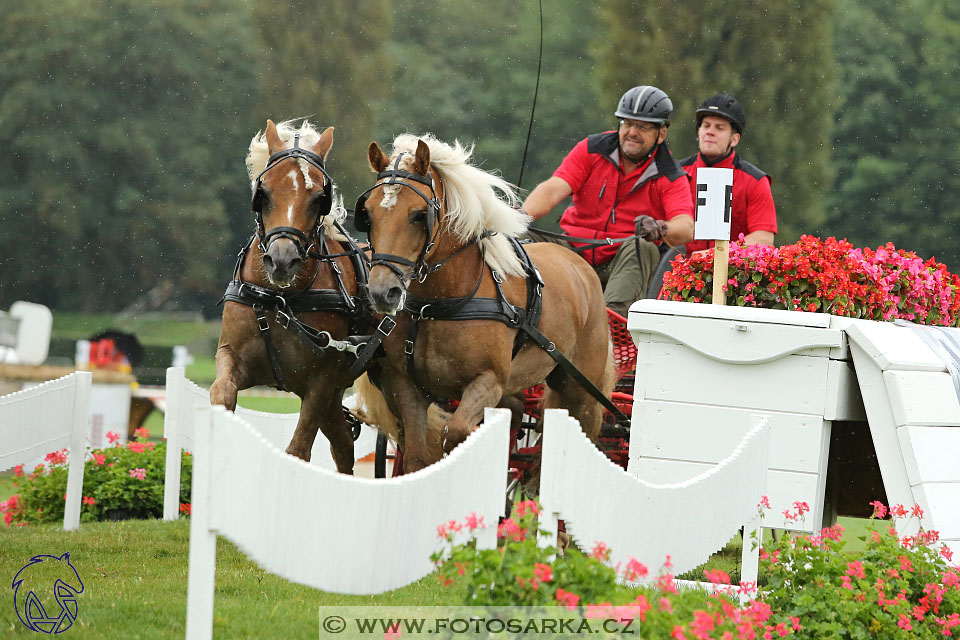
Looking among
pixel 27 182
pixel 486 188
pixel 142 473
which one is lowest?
pixel 142 473

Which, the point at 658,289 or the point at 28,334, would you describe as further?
the point at 28,334

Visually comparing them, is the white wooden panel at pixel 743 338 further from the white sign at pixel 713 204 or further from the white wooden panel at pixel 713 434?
the white sign at pixel 713 204

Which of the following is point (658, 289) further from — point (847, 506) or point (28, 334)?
point (28, 334)

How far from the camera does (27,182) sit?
31.6 m

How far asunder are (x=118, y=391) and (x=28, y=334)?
8.32m

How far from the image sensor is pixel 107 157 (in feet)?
108

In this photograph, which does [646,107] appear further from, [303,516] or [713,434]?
[303,516]

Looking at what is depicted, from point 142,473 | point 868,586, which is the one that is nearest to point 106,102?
point 142,473

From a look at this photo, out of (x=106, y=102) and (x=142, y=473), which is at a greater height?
(x=106, y=102)

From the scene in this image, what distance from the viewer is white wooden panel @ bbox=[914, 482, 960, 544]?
4.47 meters

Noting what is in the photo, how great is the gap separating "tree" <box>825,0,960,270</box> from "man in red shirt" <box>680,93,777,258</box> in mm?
24225

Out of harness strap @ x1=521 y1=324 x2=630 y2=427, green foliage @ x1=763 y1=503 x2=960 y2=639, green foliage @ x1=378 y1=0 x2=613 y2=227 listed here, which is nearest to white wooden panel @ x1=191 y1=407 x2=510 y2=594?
green foliage @ x1=763 y1=503 x2=960 y2=639

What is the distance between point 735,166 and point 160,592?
4.74 metres

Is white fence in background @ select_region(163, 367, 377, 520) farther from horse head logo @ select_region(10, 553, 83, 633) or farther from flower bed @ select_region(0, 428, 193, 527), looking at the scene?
horse head logo @ select_region(10, 553, 83, 633)
